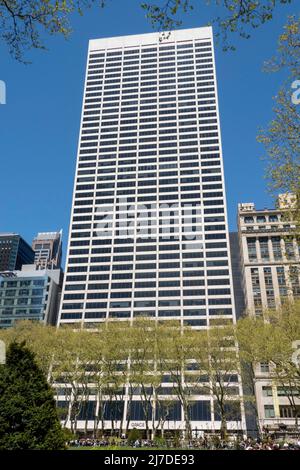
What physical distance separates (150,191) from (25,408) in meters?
101

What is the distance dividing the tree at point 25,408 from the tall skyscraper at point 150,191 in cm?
7349

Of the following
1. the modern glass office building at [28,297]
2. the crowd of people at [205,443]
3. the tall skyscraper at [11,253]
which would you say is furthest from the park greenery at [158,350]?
the tall skyscraper at [11,253]

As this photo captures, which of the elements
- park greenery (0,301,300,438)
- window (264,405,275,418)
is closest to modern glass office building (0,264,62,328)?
park greenery (0,301,300,438)

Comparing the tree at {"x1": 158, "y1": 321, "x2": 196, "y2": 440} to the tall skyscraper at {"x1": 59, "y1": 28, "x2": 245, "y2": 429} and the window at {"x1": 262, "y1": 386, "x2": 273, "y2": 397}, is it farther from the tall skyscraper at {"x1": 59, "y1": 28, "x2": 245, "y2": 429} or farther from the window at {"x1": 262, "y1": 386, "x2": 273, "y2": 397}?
the tall skyscraper at {"x1": 59, "y1": 28, "x2": 245, "y2": 429}

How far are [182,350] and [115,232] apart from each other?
221 ft

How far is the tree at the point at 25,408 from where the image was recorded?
15.6 m

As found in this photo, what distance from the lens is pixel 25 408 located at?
16.4 m

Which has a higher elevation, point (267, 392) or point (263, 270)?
point (263, 270)

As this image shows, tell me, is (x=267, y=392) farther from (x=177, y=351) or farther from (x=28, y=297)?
(x=28, y=297)

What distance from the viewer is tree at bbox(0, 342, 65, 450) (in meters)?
15.6

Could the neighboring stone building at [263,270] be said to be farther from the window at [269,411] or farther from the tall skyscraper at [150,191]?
the tall skyscraper at [150,191]

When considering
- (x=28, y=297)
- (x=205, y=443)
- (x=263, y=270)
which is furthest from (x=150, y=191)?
(x=205, y=443)

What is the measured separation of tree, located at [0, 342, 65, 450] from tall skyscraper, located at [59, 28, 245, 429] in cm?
7349

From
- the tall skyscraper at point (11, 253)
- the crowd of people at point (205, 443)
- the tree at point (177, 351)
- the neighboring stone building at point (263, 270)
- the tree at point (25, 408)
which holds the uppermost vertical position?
the tall skyscraper at point (11, 253)
